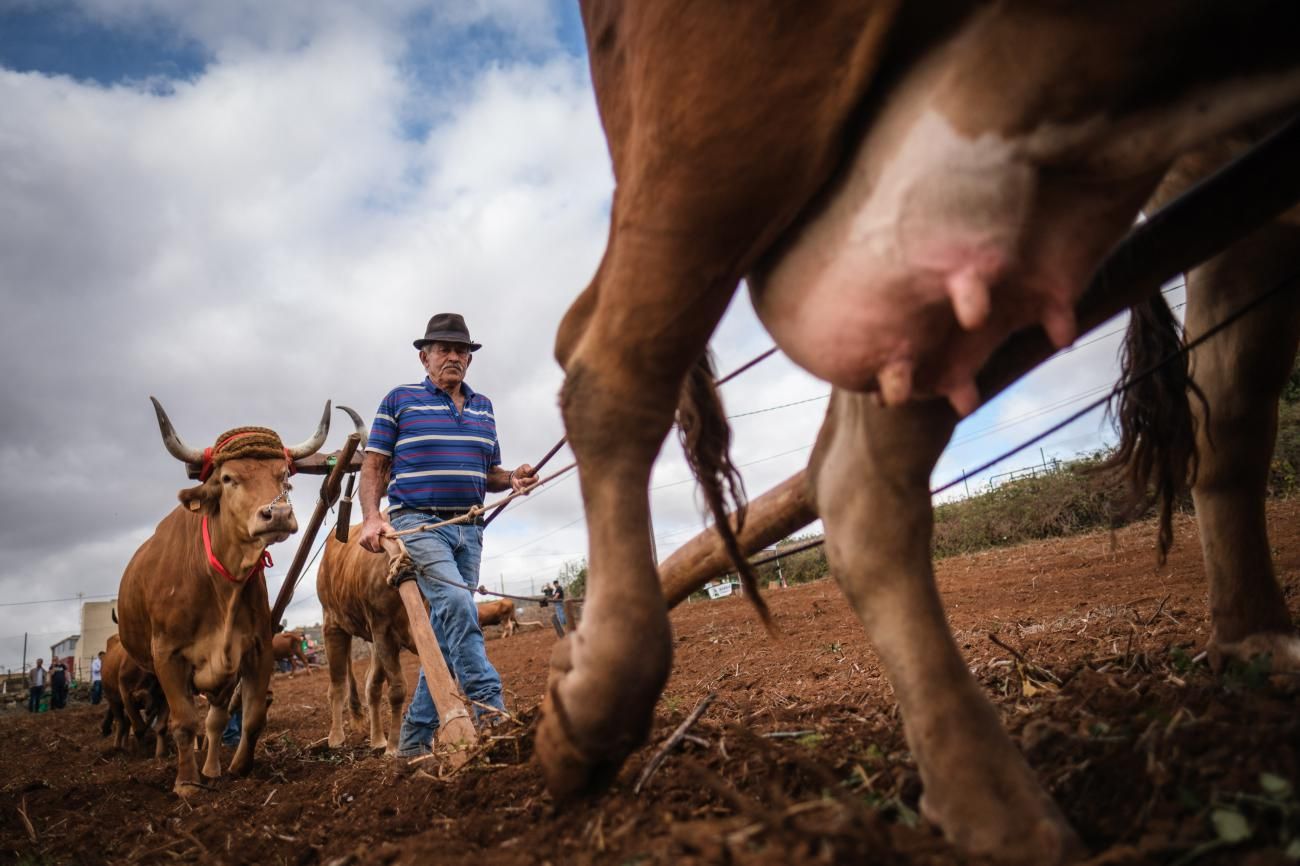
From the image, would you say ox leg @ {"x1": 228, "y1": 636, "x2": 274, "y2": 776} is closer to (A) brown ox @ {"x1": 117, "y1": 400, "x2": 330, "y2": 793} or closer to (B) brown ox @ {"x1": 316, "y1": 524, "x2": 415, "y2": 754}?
(A) brown ox @ {"x1": 117, "y1": 400, "x2": 330, "y2": 793}

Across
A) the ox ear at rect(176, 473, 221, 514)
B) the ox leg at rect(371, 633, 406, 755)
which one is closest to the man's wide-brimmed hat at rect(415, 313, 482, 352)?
the ox ear at rect(176, 473, 221, 514)

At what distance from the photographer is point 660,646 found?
163 cm

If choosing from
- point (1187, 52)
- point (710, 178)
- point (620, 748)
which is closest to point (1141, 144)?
point (1187, 52)

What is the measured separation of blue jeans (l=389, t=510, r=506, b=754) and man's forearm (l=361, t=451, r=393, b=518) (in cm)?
20

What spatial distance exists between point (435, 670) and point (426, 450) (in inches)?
60.2

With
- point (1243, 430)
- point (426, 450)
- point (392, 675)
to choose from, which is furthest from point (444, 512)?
point (1243, 430)

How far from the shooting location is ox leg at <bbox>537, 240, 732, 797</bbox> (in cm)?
159

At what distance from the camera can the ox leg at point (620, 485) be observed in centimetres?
159

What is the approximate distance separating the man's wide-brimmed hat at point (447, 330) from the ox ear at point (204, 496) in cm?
173

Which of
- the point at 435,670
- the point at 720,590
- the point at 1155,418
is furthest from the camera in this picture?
the point at 720,590

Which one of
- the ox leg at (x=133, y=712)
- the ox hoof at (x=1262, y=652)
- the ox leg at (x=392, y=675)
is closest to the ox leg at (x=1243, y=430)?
the ox hoof at (x=1262, y=652)

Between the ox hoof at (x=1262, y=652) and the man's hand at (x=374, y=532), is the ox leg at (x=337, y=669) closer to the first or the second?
the man's hand at (x=374, y=532)

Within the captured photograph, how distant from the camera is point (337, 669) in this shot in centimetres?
848

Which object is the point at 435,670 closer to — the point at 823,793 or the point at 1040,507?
the point at 823,793
